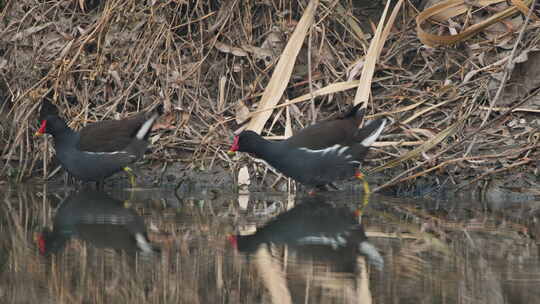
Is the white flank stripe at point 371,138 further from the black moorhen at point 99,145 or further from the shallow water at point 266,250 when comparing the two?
the black moorhen at point 99,145

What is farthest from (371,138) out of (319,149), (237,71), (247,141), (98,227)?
(98,227)

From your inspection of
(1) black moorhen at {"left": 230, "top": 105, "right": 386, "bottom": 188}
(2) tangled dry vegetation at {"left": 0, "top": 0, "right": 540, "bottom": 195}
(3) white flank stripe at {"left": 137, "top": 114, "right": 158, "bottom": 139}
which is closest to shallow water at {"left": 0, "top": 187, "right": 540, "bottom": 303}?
(1) black moorhen at {"left": 230, "top": 105, "right": 386, "bottom": 188}

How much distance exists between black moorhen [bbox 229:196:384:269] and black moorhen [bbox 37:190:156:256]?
611mm

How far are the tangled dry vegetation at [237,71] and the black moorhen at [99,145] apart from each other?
0.36 metres

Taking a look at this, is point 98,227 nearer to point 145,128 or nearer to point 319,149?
point 319,149

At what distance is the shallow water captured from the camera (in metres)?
4.22

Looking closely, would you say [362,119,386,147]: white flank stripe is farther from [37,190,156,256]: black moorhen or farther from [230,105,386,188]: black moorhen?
[37,190,156,256]: black moorhen

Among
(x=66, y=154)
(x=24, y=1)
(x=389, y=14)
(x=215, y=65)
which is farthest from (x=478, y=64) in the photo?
(x=24, y=1)

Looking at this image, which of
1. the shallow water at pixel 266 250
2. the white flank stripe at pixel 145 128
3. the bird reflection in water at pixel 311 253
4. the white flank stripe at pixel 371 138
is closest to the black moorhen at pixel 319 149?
the white flank stripe at pixel 371 138

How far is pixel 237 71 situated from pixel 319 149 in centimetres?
171

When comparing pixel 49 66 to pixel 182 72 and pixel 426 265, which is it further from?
pixel 426 265

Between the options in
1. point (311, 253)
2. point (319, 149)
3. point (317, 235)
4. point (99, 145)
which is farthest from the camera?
point (99, 145)

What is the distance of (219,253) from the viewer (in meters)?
5.11

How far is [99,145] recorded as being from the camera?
8047 mm
